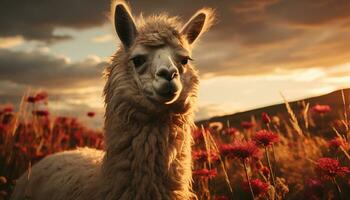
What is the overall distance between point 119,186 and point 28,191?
1959 mm

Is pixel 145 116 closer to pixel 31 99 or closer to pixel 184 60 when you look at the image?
pixel 184 60

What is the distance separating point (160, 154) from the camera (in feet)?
13.0

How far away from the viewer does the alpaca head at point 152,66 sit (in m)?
3.72

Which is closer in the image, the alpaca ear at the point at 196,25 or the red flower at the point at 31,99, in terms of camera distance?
Result: the alpaca ear at the point at 196,25

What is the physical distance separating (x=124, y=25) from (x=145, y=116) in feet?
3.28

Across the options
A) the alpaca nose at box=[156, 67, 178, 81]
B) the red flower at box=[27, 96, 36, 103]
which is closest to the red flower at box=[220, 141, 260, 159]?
the alpaca nose at box=[156, 67, 178, 81]

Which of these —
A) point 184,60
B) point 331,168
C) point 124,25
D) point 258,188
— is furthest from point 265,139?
point 124,25

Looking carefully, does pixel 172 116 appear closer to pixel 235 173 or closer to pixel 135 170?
pixel 135 170

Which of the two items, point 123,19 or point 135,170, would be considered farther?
point 123,19

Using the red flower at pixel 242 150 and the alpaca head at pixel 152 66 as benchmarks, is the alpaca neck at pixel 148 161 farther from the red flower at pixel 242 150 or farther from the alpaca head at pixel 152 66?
the red flower at pixel 242 150

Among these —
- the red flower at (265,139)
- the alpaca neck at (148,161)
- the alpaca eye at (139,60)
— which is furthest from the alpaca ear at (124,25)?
the red flower at (265,139)

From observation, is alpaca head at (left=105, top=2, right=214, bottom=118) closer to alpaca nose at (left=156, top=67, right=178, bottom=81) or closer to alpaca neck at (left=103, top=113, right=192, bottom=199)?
alpaca nose at (left=156, top=67, right=178, bottom=81)

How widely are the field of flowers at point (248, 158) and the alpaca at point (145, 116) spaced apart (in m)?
0.69

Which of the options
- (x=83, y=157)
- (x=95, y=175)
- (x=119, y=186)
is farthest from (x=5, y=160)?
(x=119, y=186)
